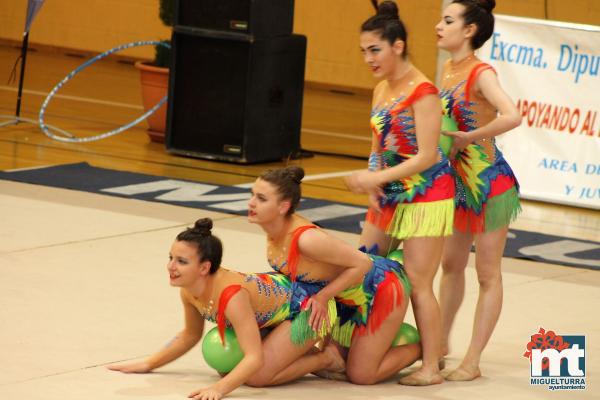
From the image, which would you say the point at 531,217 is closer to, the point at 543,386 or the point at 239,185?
the point at 239,185

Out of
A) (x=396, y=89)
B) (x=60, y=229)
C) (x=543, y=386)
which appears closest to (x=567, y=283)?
(x=543, y=386)

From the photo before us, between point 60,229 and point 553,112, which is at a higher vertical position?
point 553,112

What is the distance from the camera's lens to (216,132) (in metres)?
9.66

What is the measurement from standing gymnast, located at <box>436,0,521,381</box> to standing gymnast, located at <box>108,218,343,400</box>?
734 mm

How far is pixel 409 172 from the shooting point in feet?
14.4

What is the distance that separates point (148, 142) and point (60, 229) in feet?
11.9

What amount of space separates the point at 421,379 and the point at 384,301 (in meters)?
0.34

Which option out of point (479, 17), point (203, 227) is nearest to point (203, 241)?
point (203, 227)

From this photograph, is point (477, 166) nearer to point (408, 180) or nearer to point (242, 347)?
point (408, 180)

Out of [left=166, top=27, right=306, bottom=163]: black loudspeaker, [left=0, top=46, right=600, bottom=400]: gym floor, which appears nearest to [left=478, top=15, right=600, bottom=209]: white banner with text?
[left=0, top=46, right=600, bottom=400]: gym floor

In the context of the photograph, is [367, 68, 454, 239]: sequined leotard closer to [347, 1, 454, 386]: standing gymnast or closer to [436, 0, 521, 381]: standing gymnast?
[347, 1, 454, 386]: standing gymnast

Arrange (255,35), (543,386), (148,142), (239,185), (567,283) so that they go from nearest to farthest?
(543,386)
(567,283)
(239,185)
(255,35)
(148,142)

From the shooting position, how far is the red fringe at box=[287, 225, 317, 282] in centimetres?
423

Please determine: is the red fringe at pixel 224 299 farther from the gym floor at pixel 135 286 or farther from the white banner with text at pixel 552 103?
the white banner with text at pixel 552 103
